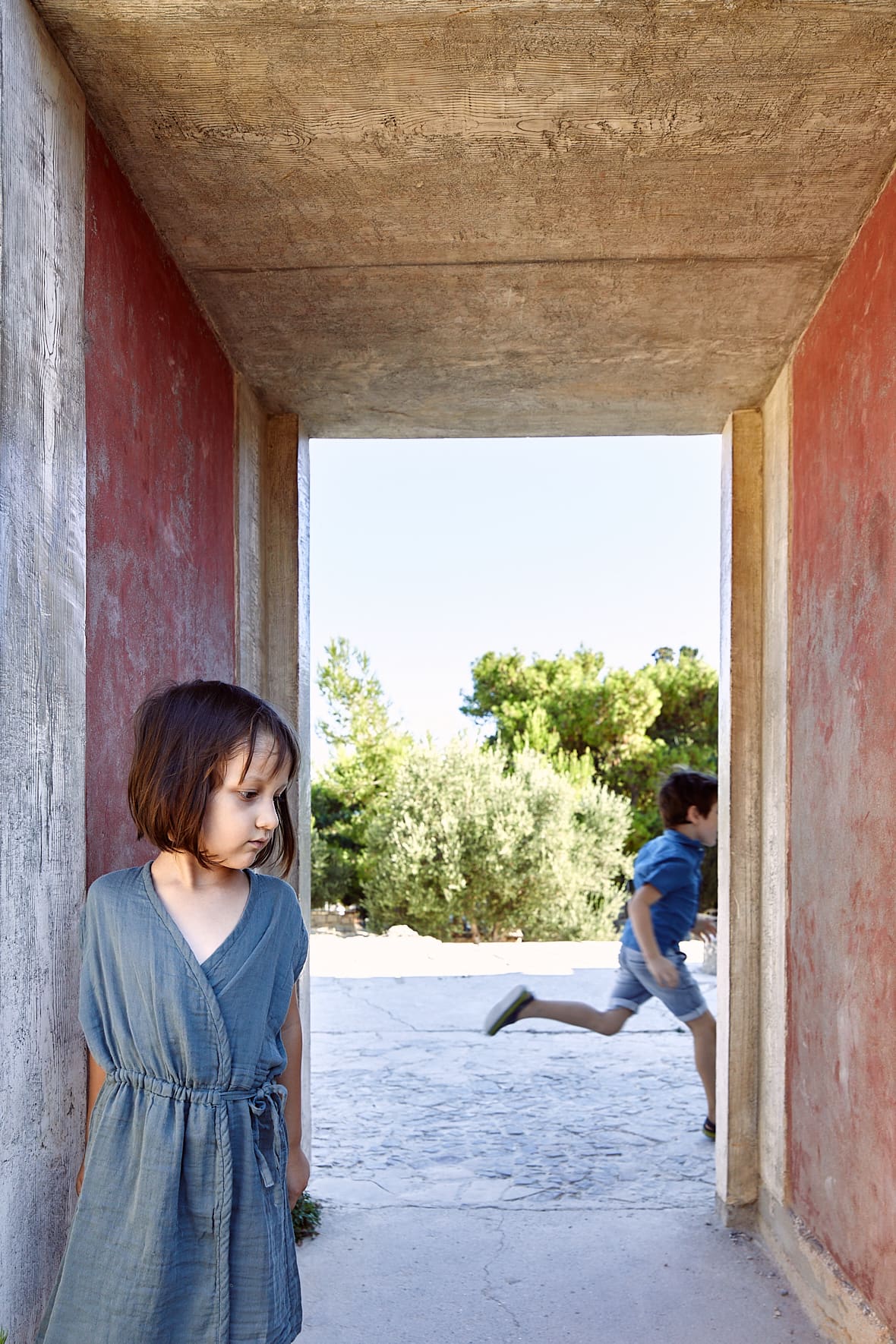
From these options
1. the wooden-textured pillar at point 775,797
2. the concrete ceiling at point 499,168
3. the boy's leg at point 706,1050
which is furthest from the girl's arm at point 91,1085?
the boy's leg at point 706,1050

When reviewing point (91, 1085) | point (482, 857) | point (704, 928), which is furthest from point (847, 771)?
point (482, 857)

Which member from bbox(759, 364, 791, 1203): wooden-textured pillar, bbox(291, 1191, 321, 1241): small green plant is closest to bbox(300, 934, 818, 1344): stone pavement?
bbox(291, 1191, 321, 1241): small green plant

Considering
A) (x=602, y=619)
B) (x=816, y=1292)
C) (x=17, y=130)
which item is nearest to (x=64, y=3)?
(x=17, y=130)

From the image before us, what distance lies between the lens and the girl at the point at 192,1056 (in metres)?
1.54

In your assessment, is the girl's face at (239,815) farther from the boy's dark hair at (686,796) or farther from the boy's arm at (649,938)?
the boy's dark hair at (686,796)

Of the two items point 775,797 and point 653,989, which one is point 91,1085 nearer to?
point 775,797

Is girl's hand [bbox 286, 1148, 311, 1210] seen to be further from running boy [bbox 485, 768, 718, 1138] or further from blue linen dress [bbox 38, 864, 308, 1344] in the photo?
running boy [bbox 485, 768, 718, 1138]

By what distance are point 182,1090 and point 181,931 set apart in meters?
0.23

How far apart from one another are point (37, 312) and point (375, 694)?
16065mm

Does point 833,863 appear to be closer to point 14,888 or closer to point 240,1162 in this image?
point 240,1162

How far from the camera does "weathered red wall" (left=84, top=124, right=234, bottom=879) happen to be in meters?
2.10

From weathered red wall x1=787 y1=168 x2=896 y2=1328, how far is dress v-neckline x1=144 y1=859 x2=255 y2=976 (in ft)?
4.55

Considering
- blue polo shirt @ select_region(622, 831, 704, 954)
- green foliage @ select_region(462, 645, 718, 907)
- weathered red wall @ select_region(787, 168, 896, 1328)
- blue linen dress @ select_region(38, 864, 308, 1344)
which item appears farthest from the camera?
green foliage @ select_region(462, 645, 718, 907)

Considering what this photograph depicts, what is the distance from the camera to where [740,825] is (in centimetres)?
370
